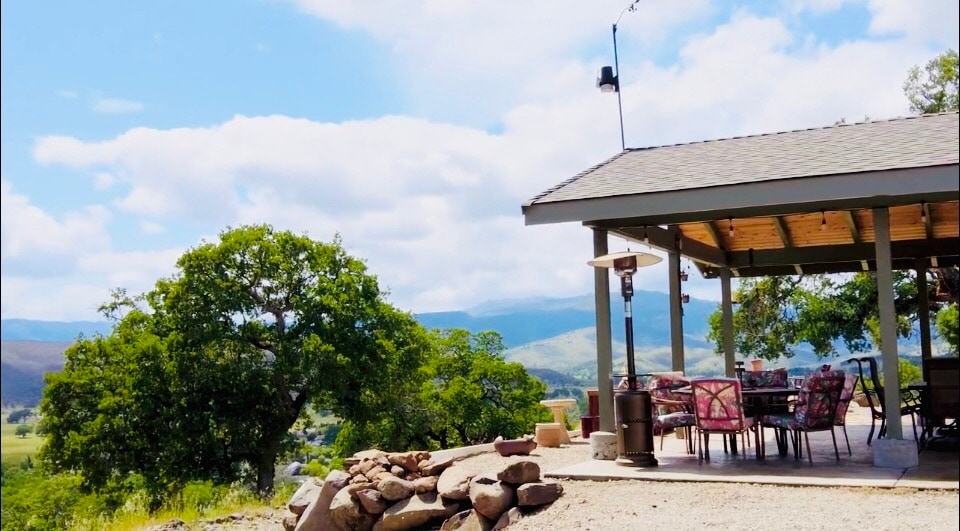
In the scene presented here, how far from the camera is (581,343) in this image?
189 m

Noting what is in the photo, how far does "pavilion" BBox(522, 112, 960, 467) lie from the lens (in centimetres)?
688

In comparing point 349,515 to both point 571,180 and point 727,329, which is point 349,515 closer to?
point 571,180

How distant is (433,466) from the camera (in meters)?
7.50

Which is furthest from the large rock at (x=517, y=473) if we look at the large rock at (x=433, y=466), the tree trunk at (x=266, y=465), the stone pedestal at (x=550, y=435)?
the tree trunk at (x=266, y=465)

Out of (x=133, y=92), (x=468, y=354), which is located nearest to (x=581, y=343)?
(x=468, y=354)

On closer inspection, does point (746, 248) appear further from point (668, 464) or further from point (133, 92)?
point (133, 92)

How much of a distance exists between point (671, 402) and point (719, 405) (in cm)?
78

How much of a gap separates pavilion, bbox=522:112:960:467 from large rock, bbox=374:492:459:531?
6.13ft

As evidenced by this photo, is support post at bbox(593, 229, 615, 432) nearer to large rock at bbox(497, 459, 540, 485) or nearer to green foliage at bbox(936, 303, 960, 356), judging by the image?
large rock at bbox(497, 459, 540, 485)

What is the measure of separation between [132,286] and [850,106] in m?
21.0

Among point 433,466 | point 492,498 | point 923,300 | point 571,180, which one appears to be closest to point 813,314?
point 923,300

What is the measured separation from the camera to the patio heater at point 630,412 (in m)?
7.49

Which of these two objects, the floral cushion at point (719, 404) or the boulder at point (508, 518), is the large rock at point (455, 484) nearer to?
the boulder at point (508, 518)

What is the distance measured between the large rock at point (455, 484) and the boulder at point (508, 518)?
19.7 inches
